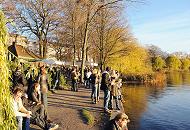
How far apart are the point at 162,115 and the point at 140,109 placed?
2.24 meters

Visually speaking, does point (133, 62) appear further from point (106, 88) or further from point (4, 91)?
point (4, 91)

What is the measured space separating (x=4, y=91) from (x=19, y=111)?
14.5 ft

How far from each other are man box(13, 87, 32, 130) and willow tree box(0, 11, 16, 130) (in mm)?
3254

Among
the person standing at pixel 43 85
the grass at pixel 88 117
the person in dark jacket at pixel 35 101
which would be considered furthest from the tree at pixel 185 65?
the person in dark jacket at pixel 35 101

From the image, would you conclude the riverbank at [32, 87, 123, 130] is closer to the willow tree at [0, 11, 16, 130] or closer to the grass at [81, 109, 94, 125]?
the grass at [81, 109, 94, 125]

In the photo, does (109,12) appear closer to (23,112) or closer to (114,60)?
(114,60)

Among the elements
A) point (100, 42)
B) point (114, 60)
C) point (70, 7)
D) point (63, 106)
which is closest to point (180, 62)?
point (114, 60)

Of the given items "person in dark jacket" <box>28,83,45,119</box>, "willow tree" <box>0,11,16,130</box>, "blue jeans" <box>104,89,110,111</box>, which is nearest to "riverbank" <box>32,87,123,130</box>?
"blue jeans" <box>104,89,110,111</box>

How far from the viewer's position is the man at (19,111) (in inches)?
357

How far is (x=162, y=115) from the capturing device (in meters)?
23.0

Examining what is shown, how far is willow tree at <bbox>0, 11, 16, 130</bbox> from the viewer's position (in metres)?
5.07

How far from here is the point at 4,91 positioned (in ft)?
17.2

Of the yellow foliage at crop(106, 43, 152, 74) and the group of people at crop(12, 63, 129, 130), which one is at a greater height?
the yellow foliage at crop(106, 43, 152, 74)

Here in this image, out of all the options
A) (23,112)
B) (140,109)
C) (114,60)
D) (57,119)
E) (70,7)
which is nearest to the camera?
(23,112)
